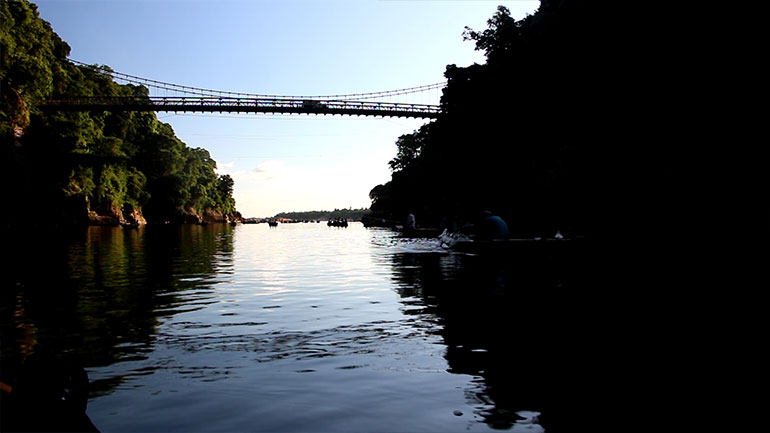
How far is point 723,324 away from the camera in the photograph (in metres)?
9.00

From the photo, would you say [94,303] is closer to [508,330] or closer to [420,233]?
[508,330]

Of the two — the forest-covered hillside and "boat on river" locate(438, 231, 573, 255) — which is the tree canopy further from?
the forest-covered hillside

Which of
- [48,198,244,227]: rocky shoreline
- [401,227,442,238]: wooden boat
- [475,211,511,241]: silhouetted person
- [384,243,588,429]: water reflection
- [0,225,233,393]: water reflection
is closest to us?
[384,243,588,429]: water reflection

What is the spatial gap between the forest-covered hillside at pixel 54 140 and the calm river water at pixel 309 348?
50.9m

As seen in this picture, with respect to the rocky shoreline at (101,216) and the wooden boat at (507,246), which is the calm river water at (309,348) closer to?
the wooden boat at (507,246)

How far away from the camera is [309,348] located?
25.4 feet

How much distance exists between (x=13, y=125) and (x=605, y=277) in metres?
61.5

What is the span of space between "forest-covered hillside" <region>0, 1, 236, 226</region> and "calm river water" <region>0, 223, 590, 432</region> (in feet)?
167

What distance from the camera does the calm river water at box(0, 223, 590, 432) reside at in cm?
506

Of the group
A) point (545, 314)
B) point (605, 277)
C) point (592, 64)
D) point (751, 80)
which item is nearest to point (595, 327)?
point (545, 314)

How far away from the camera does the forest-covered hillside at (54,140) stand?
57.3m

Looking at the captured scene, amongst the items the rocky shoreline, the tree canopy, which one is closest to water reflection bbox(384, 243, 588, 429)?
the tree canopy

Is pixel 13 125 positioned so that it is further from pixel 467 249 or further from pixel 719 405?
pixel 719 405

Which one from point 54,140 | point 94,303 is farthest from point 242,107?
point 94,303
